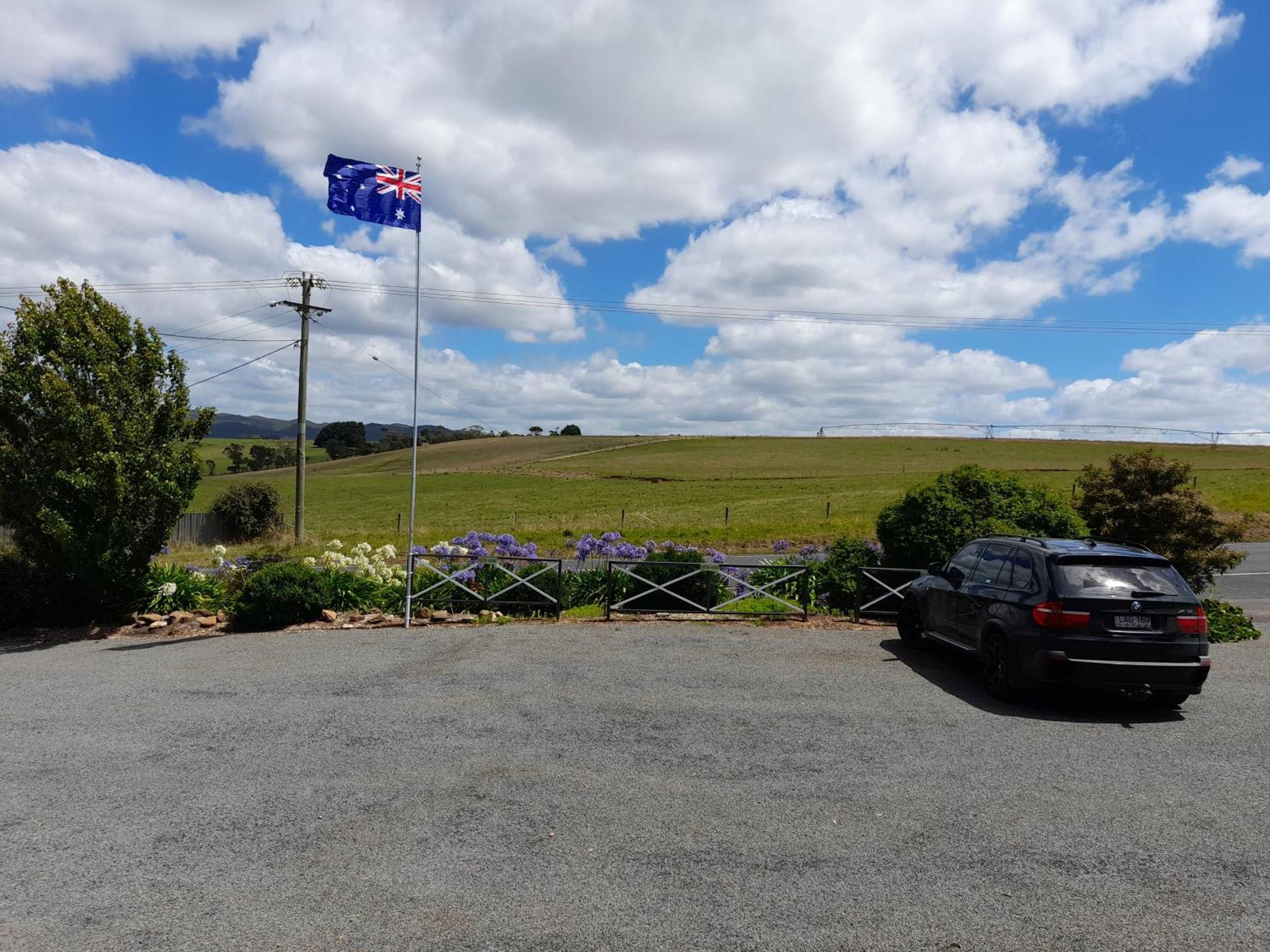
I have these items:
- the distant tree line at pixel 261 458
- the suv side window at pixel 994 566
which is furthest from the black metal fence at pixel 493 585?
the distant tree line at pixel 261 458

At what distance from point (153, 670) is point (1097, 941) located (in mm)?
10206

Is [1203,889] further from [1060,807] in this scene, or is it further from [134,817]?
→ [134,817]

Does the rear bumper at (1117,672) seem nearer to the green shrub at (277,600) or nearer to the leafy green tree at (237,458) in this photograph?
the green shrub at (277,600)

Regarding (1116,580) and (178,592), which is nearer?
(1116,580)

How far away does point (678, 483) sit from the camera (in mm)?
63969

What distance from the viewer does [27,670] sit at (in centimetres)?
1027

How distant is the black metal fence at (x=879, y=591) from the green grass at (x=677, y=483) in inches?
256

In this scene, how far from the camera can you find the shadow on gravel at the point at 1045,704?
26.1 feet

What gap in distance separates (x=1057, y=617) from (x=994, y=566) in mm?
1480

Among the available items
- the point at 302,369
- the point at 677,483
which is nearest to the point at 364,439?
the point at 677,483

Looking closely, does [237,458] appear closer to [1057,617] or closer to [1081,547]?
[1081,547]

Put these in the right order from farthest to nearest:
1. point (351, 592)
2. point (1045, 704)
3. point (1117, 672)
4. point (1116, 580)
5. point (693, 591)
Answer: point (693, 591), point (351, 592), point (1045, 704), point (1116, 580), point (1117, 672)

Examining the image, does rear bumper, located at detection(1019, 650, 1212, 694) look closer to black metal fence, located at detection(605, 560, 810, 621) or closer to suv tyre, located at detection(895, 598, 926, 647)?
suv tyre, located at detection(895, 598, 926, 647)

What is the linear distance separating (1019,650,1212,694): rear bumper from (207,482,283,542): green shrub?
32701mm
